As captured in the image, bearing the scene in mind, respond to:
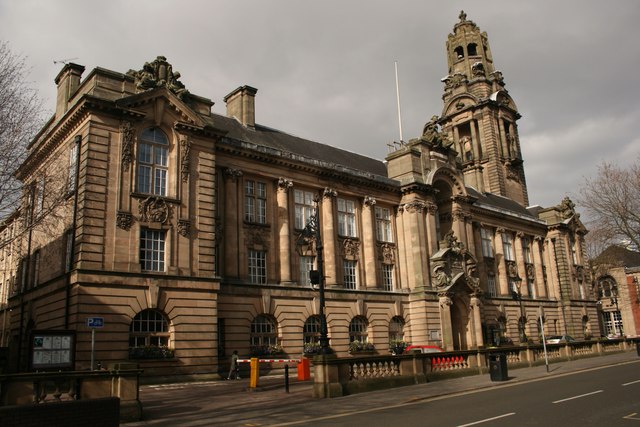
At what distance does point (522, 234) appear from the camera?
56.9 meters

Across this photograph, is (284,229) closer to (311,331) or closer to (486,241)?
(311,331)

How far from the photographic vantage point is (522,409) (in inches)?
539

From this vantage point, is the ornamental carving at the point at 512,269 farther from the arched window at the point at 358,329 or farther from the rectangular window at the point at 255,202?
the rectangular window at the point at 255,202

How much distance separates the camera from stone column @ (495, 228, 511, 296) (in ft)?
171

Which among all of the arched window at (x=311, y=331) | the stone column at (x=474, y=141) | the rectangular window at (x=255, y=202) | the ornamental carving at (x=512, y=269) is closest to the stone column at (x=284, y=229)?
the rectangular window at (x=255, y=202)

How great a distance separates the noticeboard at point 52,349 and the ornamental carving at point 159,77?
15.7 m

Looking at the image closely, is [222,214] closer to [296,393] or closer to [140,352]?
[140,352]

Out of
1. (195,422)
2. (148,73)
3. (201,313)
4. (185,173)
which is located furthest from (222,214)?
(195,422)

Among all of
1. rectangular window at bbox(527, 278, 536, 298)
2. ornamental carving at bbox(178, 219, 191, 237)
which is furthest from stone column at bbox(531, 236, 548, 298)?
ornamental carving at bbox(178, 219, 191, 237)

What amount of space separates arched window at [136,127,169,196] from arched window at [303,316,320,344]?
12113mm

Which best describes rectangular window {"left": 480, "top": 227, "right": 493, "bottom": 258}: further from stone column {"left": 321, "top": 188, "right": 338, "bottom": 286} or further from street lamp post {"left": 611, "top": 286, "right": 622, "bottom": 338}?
street lamp post {"left": 611, "top": 286, "right": 622, "bottom": 338}

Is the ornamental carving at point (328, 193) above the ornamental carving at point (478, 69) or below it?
below

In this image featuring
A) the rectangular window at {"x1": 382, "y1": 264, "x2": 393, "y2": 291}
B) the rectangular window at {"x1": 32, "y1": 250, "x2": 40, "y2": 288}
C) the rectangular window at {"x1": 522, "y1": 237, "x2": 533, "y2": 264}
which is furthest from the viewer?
the rectangular window at {"x1": 522, "y1": 237, "x2": 533, "y2": 264}

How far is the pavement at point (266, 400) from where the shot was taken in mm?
14555
